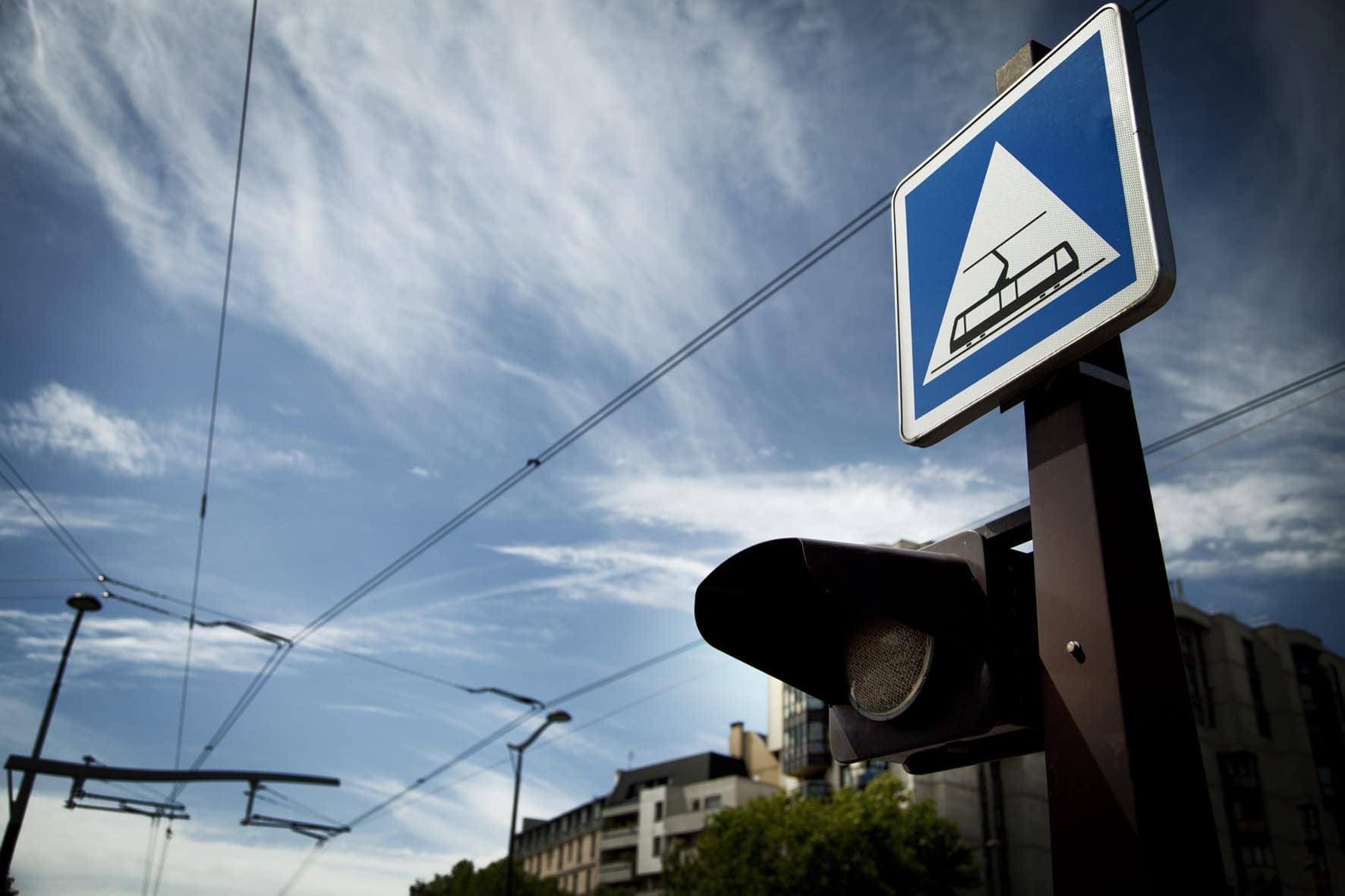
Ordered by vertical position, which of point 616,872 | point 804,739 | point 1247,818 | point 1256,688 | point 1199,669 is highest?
point 1199,669

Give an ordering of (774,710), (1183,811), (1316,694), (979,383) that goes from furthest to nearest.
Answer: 1. (1316,694)
2. (774,710)
3. (979,383)
4. (1183,811)

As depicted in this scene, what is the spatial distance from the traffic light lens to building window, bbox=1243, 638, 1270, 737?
8024cm

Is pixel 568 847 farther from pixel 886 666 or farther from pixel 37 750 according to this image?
pixel 886 666

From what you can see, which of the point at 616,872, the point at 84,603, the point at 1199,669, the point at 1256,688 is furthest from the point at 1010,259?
the point at 1256,688

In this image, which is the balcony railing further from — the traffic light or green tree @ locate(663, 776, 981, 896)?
the traffic light

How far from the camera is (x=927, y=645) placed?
6.92ft

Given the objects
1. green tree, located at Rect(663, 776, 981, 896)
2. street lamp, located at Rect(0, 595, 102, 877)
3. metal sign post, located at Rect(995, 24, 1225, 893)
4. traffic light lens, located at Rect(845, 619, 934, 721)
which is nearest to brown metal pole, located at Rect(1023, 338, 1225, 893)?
metal sign post, located at Rect(995, 24, 1225, 893)

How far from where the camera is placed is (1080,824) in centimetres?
167

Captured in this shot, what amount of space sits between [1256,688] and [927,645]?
271 feet

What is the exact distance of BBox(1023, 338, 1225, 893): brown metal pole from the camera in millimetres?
1597

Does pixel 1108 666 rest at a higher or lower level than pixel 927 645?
lower

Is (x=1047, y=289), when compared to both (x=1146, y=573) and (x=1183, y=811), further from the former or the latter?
(x=1183, y=811)

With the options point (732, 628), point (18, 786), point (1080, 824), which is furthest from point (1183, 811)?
point (18, 786)

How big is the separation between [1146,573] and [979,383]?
635 mm
